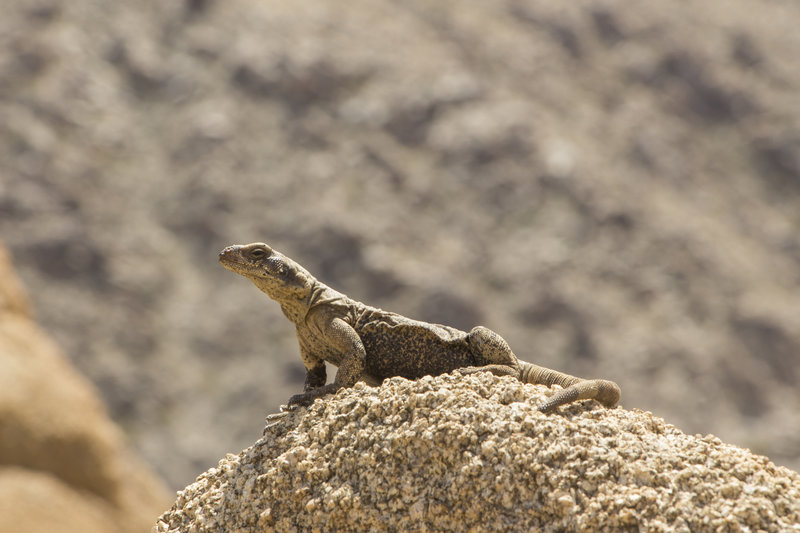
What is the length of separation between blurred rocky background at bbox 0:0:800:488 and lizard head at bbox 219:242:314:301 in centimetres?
2885

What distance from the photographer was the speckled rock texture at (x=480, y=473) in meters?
5.74

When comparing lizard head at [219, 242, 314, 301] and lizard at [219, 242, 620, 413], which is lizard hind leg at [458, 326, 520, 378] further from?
lizard head at [219, 242, 314, 301]

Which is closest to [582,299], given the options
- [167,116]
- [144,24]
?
[167,116]

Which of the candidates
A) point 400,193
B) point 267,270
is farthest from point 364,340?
point 400,193

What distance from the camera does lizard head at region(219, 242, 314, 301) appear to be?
7.59m

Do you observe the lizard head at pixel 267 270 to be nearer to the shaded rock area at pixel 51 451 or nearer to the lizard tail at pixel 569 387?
the lizard tail at pixel 569 387

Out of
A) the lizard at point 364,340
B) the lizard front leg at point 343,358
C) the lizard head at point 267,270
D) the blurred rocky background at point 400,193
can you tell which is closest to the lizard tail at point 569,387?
the lizard at point 364,340

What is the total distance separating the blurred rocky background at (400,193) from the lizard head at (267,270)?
28854 millimetres

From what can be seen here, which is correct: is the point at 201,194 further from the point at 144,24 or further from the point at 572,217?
the point at 572,217

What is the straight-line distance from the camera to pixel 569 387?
658 centimetres

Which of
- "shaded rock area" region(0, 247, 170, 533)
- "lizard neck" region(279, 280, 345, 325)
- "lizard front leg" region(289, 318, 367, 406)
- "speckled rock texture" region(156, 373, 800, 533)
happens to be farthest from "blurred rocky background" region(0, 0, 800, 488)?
"speckled rock texture" region(156, 373, 800, 533)

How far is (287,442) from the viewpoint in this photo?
22.6 feet

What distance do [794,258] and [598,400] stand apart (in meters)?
39.9

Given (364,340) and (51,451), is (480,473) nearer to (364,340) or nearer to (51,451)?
(364,340)
